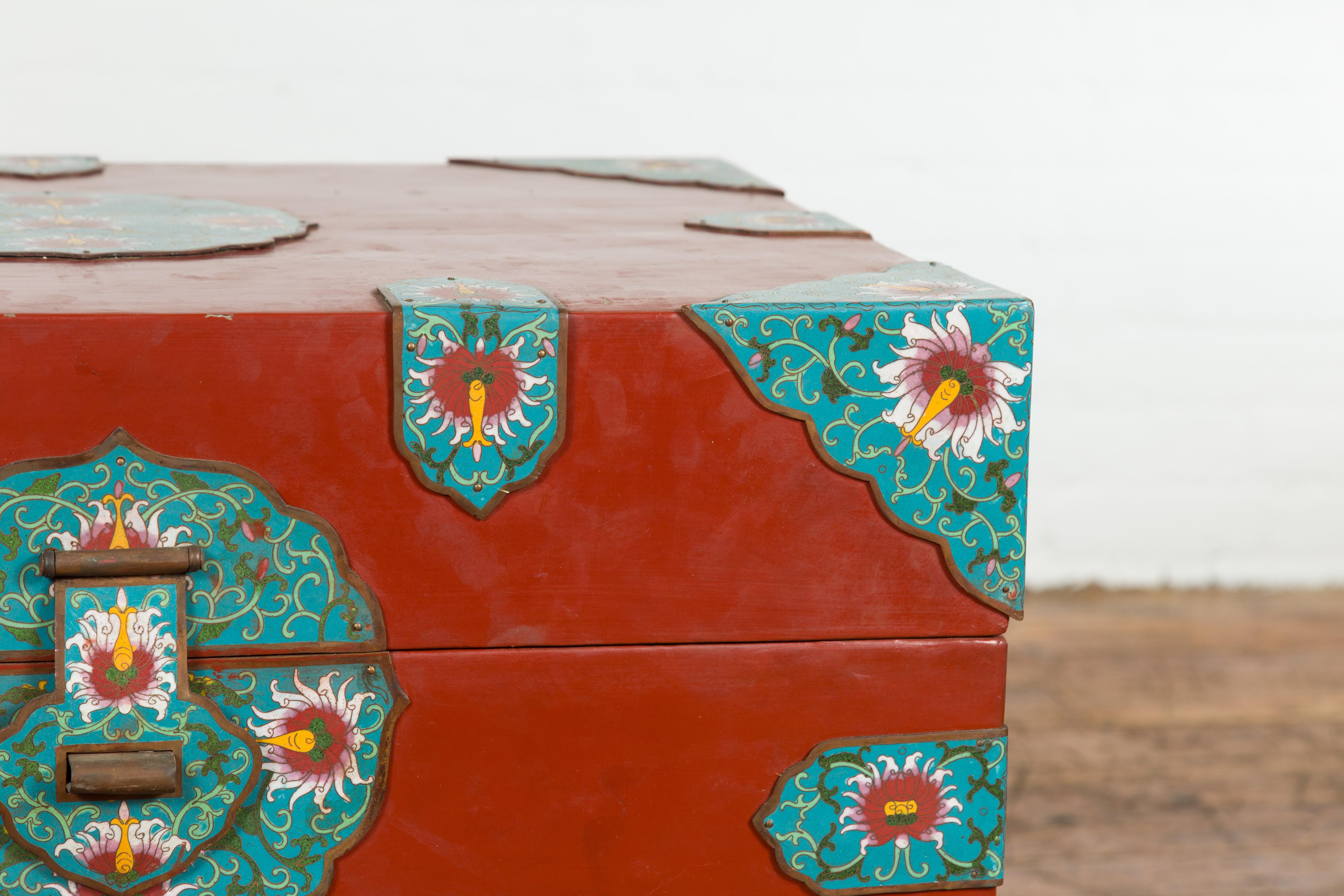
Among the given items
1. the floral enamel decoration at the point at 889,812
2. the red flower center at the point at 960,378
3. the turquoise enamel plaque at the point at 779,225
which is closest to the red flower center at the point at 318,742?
the floral enamel decoration at the point at 889,812

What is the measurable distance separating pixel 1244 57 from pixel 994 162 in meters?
0.40

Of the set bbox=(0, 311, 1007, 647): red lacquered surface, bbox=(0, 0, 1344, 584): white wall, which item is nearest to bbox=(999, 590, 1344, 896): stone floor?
bbox=(0, 0, 1344, 584): white wall

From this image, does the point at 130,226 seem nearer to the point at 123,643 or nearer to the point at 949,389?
the point at 123,643

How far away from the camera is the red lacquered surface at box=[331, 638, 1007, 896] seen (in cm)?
73

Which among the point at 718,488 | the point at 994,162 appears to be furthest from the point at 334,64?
the point at 718,488

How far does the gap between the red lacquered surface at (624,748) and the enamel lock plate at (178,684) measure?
3 centimetres

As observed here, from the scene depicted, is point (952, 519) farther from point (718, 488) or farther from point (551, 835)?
point (551, 835)

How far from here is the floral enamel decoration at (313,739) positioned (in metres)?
0.71

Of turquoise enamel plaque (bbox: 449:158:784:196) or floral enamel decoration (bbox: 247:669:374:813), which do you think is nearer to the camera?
floral enamel decoration (bbox: 247:669:374:813)

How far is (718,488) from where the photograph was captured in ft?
2.37

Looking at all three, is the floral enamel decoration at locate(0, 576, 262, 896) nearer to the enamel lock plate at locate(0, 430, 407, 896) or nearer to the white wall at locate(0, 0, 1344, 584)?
the enamel lock plate at locate(0, 430, 407, 896)

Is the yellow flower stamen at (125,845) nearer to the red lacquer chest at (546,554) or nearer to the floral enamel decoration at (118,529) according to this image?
the red lacquer chest at (546,554)

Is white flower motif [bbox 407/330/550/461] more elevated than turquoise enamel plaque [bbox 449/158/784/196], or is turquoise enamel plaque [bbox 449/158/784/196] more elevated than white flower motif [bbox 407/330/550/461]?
turquoise enamel plaque [bbox 449/158/784/196]

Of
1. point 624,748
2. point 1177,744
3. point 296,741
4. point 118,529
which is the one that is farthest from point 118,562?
point 1177,744
